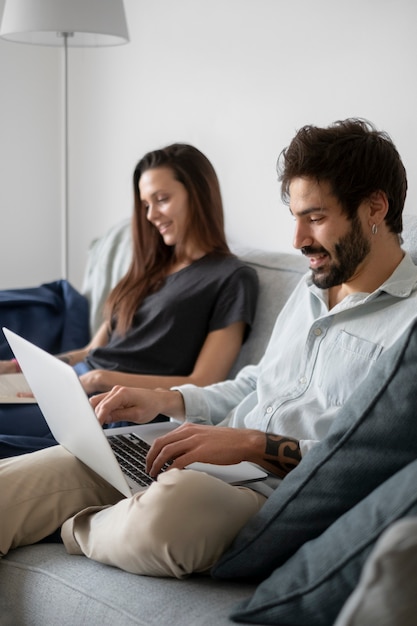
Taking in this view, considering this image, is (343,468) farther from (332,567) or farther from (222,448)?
(222,448)

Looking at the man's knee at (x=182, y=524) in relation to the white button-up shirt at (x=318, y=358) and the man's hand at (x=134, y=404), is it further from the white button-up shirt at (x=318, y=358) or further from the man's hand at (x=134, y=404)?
the man's hand at (x=134, y=404)

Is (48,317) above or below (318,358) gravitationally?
below

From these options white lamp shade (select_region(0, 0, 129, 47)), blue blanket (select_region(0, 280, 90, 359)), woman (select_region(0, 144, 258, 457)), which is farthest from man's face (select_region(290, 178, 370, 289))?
white lamp shade (select_region(0, 0, 129, 47))

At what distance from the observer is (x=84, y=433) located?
1537 millimetres

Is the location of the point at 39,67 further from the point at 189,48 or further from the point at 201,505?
the point at 201,505

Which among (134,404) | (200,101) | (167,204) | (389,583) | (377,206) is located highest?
(200,101)

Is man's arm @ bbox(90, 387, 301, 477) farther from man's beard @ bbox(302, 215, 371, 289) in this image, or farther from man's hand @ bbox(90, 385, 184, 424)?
man's beard @ bbox(302, 215, 371, 289)

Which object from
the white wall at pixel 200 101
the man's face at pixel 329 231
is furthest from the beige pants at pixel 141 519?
the white wall at pixel 200 101

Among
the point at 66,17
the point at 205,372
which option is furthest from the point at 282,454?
the point at 66,17

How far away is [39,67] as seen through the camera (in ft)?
12.7

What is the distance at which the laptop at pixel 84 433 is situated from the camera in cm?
146

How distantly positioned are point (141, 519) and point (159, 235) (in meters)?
1.45

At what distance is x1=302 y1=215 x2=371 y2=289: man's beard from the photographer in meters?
1.75

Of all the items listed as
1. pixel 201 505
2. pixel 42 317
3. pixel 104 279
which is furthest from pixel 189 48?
pixel 201 505
